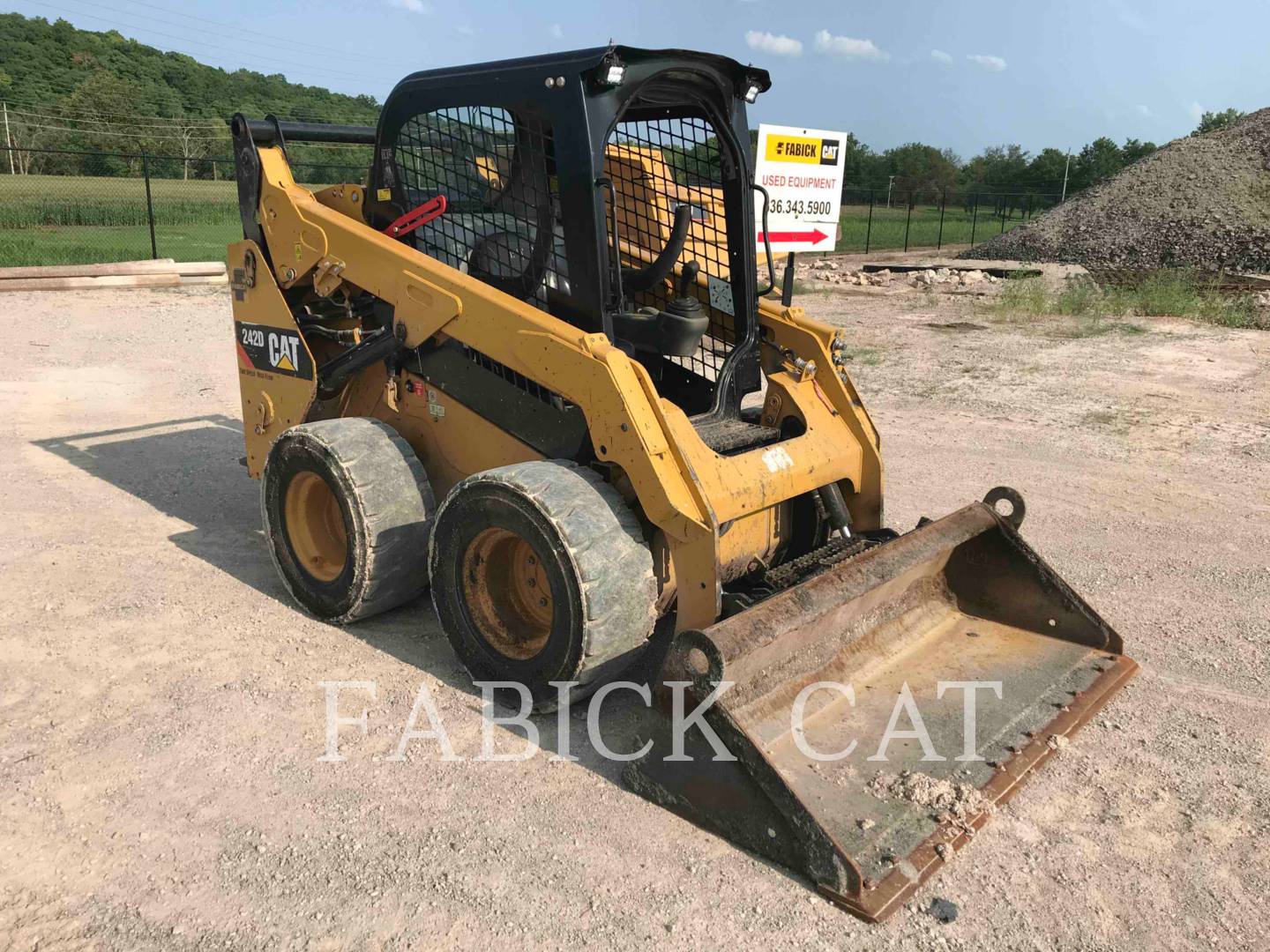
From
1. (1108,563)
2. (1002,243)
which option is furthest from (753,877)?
(1002,243)

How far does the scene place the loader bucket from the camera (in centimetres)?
294

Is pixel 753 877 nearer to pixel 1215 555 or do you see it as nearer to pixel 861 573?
pixel 861 573

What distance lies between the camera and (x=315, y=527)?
471 cm

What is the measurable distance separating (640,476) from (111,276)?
1380cm

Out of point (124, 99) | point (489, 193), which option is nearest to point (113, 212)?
point (489, 193)

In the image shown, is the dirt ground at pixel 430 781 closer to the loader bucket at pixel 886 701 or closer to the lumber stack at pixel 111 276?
the loader bucket at pixel 886 701

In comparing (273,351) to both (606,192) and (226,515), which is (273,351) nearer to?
(226,515)

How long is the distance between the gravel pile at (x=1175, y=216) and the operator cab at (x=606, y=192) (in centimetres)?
2024

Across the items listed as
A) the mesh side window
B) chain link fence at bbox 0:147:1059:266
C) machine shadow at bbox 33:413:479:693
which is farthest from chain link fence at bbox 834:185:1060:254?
the mesh side window

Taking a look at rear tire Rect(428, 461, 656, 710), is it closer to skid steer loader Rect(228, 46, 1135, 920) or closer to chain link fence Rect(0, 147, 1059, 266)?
skid steer loader Rect(228, 46, 1135, 920)

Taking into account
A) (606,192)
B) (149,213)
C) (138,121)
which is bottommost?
(149,213)

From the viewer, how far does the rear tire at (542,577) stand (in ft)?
11.3

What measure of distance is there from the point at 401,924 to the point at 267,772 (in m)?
0.94

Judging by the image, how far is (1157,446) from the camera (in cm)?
762
